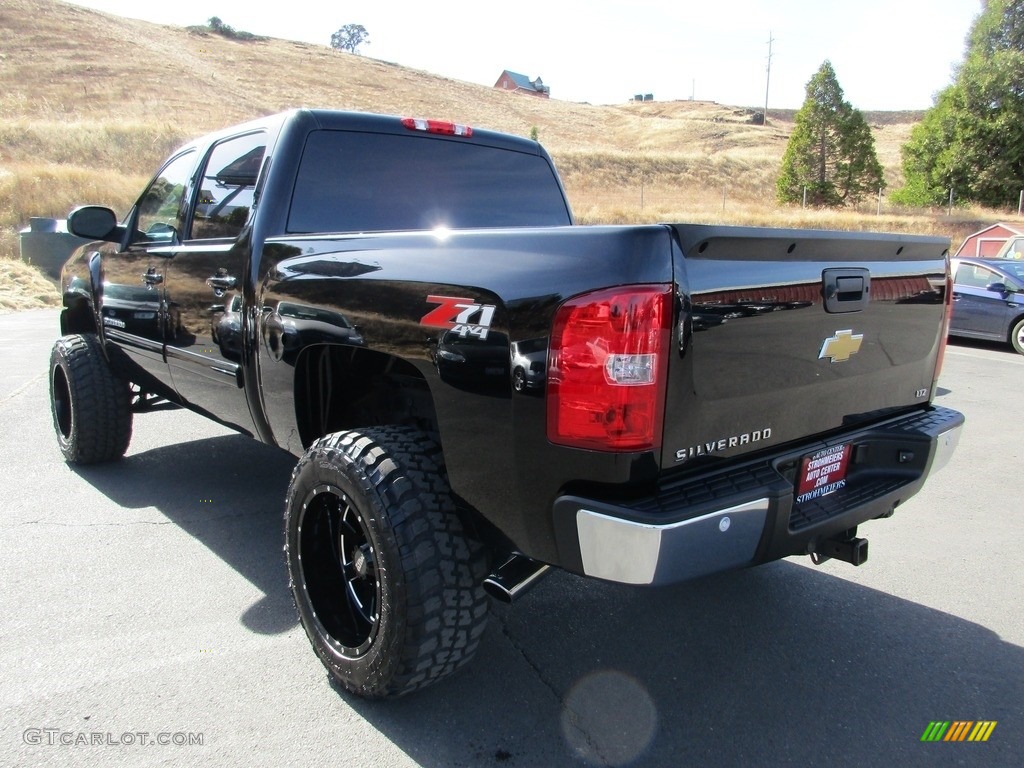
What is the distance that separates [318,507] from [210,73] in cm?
6104

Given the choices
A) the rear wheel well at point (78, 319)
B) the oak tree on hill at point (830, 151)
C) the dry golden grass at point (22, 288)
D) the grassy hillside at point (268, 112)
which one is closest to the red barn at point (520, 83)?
the grassy hillside at point (268, 112)

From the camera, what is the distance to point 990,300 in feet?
35.6

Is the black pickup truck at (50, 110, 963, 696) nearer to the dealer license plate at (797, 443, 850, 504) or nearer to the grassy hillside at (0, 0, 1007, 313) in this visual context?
the dealer license plate at (797, 443, 850, 504)

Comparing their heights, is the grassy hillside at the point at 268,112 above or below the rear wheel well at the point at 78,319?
above

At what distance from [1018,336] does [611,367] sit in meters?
11.0

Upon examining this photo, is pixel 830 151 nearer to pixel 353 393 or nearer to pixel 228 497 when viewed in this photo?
pixel 228 497

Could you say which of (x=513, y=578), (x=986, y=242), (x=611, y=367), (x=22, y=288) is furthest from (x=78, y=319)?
(x=986, y=242)

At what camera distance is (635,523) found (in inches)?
71.8

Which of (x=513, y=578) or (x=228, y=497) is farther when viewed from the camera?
(x=228, y=497)

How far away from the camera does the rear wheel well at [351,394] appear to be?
276 cm

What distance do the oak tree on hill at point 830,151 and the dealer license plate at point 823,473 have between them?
35197 millimetres

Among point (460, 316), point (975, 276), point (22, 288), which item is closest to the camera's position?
point (460, 316)

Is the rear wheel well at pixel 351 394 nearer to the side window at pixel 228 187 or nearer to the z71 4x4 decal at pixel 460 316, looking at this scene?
the z71 4x4 decal at pixel 460 316

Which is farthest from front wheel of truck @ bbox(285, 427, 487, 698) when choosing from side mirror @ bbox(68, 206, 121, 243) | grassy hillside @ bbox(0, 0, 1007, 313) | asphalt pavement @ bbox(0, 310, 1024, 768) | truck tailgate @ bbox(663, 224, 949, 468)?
grassy hillside @ bbox(0, 0, 1007, 313)
